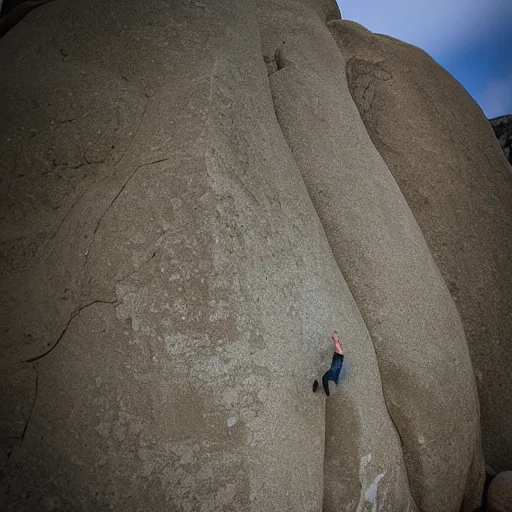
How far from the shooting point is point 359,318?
6.96 ft

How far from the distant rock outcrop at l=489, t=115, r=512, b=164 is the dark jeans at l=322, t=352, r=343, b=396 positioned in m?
3.76

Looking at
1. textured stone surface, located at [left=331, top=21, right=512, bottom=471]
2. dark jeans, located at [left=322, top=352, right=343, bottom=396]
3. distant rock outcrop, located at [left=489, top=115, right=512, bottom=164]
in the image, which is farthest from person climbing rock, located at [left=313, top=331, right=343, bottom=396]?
distant rock outcrop, located at [left=489, top=115, right=512, bottom=164]

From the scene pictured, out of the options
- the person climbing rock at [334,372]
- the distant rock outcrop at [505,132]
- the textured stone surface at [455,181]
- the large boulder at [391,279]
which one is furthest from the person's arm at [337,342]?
the distant rock outcrop at [505,132]

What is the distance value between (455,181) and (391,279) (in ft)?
4.26

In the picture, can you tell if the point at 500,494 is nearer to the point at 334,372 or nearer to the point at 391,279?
the point at 391,279

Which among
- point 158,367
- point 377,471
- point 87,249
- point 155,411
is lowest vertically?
point 377,471

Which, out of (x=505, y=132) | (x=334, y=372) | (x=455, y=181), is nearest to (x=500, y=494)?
(x=334, y=372)

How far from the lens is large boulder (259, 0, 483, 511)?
2.11m

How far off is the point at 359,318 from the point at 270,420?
2.71ft

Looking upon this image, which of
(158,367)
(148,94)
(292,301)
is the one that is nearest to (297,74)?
(148,94)

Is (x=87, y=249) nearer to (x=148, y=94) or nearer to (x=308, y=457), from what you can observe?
(x=148, y=94)

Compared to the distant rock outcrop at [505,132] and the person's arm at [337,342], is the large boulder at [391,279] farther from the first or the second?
the distant rock outcrop at [505,132]

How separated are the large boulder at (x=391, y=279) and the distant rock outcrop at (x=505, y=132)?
2.38m

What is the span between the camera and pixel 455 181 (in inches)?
123
